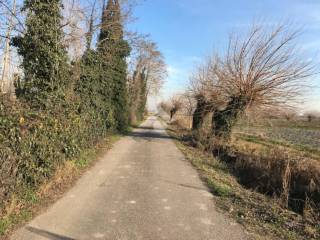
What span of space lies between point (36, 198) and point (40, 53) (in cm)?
401

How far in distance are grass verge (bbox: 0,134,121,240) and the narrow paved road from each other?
186mm

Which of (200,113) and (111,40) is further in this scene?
(200,113)

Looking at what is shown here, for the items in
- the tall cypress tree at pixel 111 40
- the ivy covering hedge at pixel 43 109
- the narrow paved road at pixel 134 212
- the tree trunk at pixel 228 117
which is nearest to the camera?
the narrow paved road at pixel 134 212

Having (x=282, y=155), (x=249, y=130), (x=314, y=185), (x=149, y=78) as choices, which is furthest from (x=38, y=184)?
(x=149, y=78)

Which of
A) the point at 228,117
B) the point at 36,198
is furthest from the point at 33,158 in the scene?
the point at 228,117

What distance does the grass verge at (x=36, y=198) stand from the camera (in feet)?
15.8

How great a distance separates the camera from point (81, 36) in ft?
45.6

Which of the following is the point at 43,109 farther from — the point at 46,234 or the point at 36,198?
the point at 46,234

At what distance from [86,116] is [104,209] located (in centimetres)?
615

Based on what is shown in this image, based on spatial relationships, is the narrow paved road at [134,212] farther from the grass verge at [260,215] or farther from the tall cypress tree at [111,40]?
the tall cypress tree at [111,40]

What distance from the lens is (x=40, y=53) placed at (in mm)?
7926

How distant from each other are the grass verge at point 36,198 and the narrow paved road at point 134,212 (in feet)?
0.61

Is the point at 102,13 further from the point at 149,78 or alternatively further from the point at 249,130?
the point at 149,78

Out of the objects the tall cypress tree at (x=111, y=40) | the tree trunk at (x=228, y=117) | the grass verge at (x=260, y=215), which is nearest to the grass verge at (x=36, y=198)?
the grass verge at (x=260, y=215)
